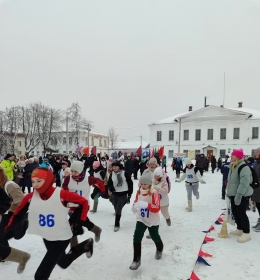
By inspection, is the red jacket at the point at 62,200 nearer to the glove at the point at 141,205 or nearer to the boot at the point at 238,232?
the glove at the point at 141,205

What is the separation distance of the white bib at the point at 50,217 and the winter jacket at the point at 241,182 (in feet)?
11.5

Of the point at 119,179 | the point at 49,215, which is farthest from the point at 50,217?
the point at 119,179

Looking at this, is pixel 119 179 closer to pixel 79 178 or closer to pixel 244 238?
pixel 79 178

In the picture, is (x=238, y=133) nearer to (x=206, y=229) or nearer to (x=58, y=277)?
(x=206, y=229)

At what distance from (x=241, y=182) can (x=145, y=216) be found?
2.20 metres

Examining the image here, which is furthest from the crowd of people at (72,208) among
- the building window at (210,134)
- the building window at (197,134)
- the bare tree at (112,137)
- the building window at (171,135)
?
the bare tree at (112,137)

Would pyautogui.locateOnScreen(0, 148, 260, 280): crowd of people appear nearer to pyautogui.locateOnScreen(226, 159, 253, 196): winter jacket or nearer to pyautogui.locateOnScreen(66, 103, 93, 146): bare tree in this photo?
pyautogui.locateOnScreen(226, 159, 253, 196): winter jacket

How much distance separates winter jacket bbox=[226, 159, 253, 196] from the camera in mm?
4680

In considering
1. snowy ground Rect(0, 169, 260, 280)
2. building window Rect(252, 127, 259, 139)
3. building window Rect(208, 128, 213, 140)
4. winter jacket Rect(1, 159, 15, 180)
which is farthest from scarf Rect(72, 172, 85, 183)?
building window Rect(252, 127, 259, 139)

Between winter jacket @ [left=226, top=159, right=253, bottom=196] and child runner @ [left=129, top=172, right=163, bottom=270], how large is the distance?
1922mm

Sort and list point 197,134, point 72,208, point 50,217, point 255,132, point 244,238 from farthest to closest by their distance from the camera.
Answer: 1. point 197,134
2. point 255,132
3. point 244,238
4. point 72,208
5. point 50,217

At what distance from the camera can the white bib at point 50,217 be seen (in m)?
2.89

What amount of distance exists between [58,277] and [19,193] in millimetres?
1367

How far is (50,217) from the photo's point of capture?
2.89 metres
